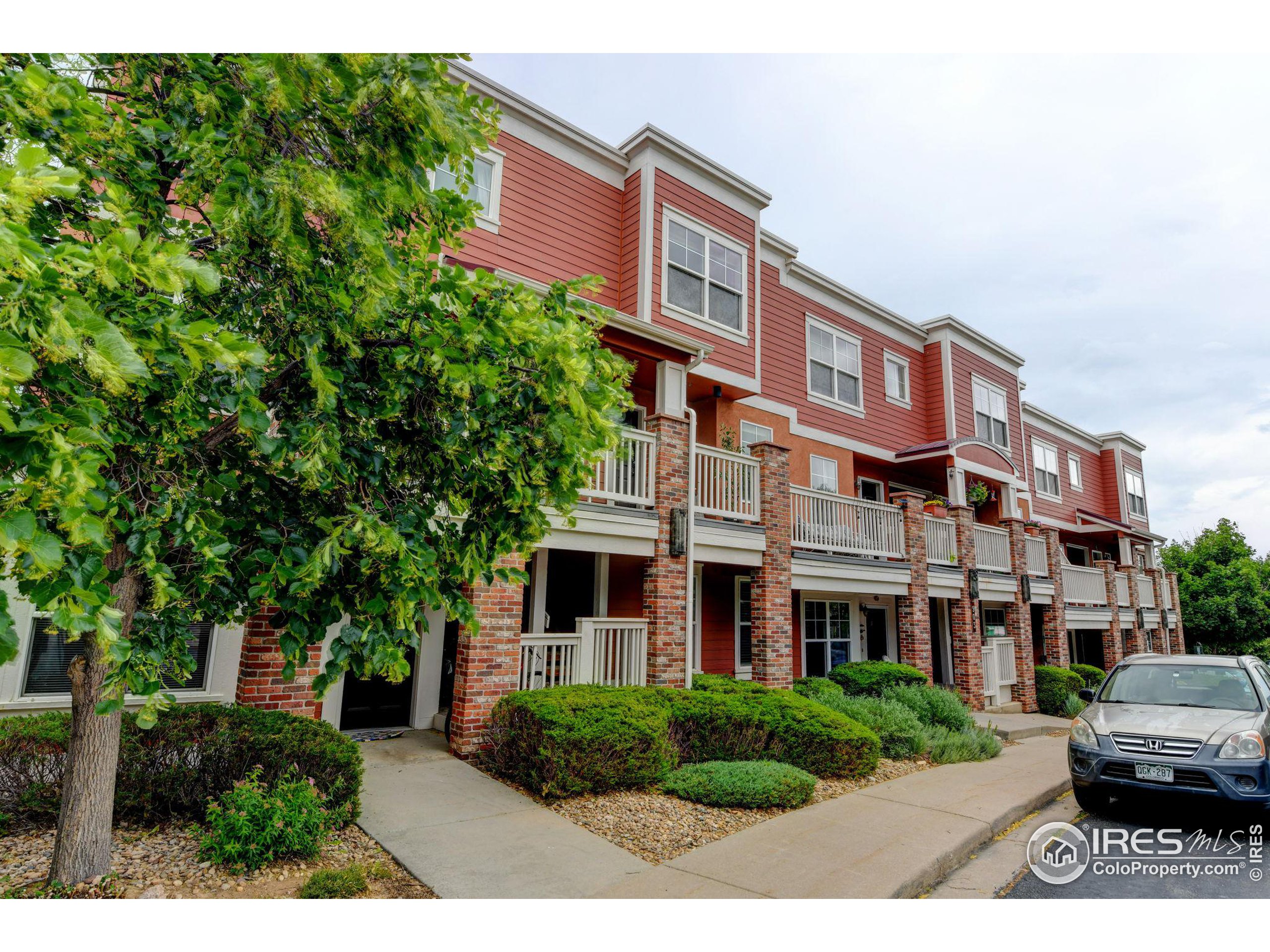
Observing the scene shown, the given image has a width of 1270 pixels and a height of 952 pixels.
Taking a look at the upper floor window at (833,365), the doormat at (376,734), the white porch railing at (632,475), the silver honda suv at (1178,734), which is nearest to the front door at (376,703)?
the doormat at (376,734)

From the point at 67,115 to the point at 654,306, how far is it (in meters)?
9.92

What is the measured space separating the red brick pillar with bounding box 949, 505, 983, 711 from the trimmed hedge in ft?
25.2

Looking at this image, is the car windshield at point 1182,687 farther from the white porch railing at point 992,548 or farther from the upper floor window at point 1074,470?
the upper floor window at point 1074,470

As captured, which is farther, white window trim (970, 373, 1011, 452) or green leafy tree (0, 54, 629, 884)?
white window trim (970, 373, 1011, 452)

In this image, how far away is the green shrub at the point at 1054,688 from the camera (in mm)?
17031

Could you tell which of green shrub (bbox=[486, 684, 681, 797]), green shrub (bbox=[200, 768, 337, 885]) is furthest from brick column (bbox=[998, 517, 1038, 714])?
green shrub (bbox=[200, 768, 337, 885])

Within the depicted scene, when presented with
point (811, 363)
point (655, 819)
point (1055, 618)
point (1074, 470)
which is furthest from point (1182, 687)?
point (1074, 470)

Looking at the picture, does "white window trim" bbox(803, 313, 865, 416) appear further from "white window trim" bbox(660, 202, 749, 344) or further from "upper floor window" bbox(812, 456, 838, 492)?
"white window trim" bbox(660, 202, 749, 344)

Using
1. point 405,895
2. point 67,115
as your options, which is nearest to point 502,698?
point 405,895

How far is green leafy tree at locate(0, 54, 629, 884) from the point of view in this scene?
130 inches

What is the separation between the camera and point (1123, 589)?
23172 mm

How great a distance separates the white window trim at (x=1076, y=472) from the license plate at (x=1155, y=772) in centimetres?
2379

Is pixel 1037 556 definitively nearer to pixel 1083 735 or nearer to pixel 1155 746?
pixel 1083 735

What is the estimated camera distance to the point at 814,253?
20.4 meters
